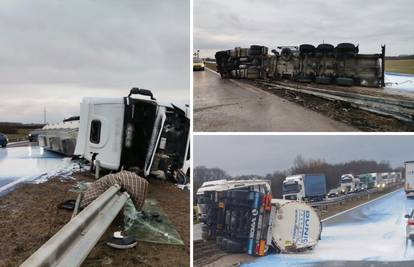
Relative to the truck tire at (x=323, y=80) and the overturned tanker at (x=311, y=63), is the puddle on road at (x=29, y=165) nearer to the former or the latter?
the overturned tanker at (x=311, y=63)

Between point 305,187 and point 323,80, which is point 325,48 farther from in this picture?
point 305,187

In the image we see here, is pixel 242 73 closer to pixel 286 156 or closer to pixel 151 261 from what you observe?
pixel 286 156

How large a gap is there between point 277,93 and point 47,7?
1447mm

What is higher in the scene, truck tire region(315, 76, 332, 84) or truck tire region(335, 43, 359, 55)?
truck tire region(335, 43, 359, 55)

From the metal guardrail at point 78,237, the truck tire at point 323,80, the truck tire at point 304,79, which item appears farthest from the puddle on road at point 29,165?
the truck tire at point 323,80

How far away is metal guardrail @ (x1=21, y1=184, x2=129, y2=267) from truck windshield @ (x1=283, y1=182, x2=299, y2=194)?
0.93 meters

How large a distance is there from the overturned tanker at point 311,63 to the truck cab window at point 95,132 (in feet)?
3.69

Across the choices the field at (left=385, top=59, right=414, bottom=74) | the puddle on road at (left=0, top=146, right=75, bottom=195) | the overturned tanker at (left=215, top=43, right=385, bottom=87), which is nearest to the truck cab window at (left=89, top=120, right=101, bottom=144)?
the puddle on road at (left=0, top=146, right=75, bottom=195)

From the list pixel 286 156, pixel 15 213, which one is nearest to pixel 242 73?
pixel 286 156

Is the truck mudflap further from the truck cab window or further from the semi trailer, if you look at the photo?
the truck cab window

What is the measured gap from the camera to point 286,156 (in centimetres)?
252

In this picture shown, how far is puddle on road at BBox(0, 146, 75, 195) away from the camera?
2.94 metres

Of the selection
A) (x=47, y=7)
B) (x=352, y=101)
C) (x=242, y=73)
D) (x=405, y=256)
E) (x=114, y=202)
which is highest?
(x=47, y=7)

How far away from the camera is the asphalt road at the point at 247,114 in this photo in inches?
96.9
